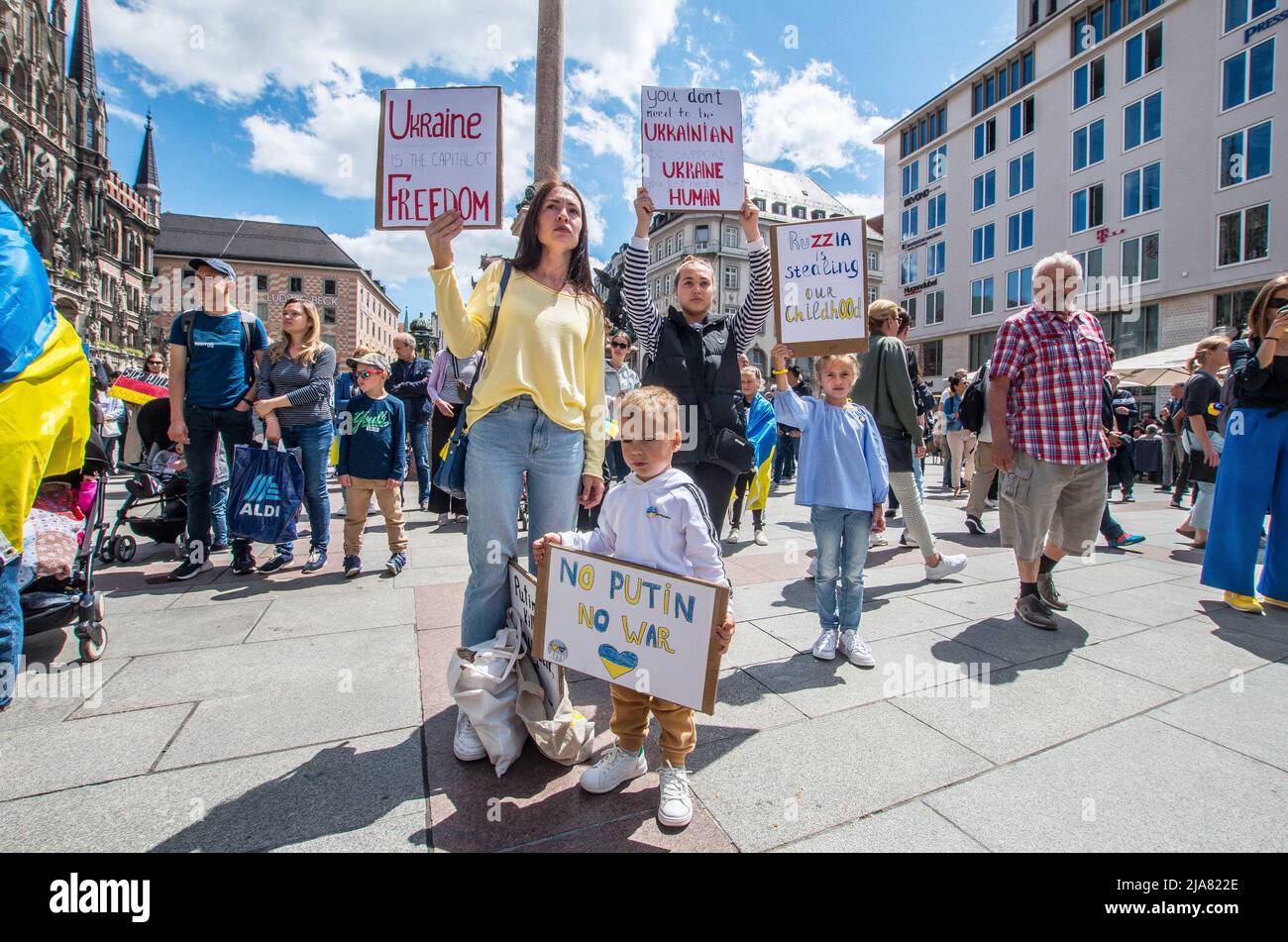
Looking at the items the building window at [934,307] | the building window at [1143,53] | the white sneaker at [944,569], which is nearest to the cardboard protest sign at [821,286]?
the white sneaker at [944,569]

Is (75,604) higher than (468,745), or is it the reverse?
(75,604)

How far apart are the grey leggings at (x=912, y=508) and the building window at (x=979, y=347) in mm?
33939

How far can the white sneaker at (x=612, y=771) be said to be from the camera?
2119 mm

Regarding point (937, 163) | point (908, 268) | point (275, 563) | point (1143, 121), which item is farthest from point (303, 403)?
point (937, 163)

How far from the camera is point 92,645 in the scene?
10.3 feet

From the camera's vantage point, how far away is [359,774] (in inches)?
86.3

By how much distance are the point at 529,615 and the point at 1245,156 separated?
32737 mm

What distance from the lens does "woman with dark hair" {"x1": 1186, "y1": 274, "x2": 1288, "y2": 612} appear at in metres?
4.05

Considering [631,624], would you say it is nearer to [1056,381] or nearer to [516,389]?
[516,389]

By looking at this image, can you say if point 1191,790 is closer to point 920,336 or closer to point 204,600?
point 204,600

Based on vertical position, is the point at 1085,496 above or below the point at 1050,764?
above
